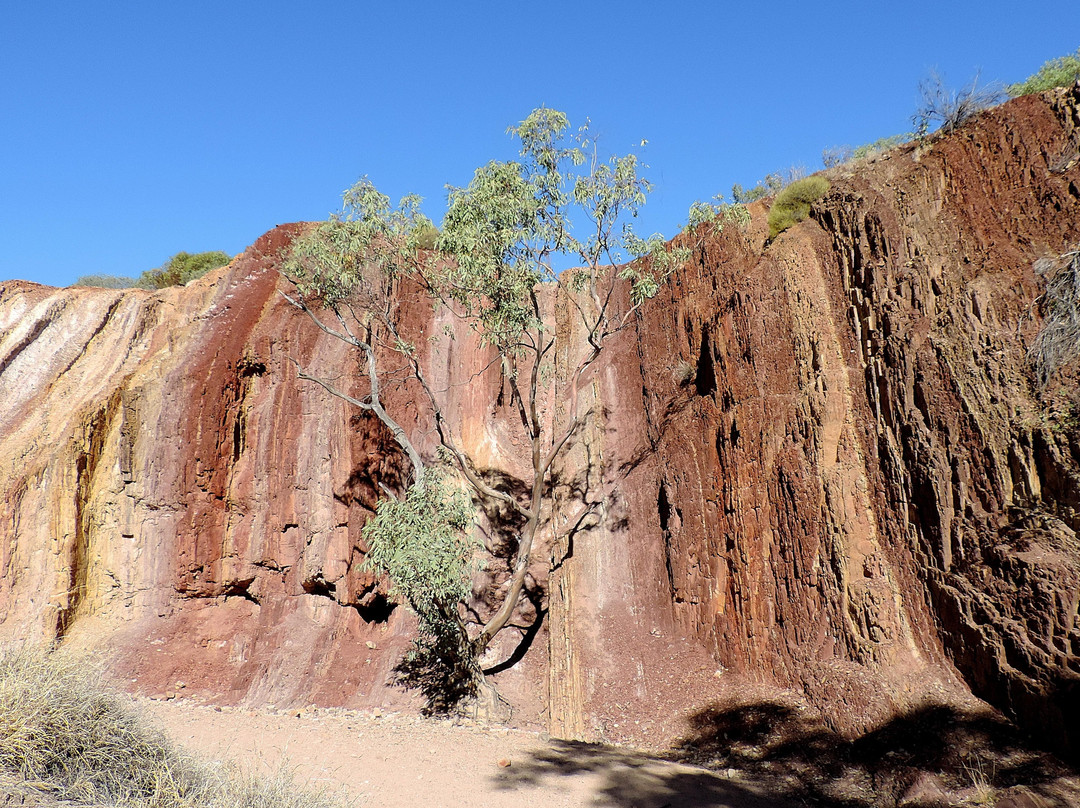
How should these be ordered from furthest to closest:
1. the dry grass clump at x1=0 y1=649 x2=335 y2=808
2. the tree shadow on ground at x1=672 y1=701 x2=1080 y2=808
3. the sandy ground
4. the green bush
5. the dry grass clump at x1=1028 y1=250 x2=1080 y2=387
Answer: the green bush
the dry grass clump at x1=1028 y1=250 x2=1080 y2=387
the sandy ground
the tree shadow on ground at x1=672 y1=701 x2=1080 y2=808
the dry grass clump at x1=0 y1=649 x2=335 y2=808

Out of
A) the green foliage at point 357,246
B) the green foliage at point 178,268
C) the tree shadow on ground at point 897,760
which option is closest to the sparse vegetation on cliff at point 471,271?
the green foliage at point 357,246

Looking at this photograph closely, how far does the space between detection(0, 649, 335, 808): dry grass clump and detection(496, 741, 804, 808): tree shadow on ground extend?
336 centimetres

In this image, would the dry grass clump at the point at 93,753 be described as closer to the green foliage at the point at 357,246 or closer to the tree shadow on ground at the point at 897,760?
the tree shadow on ground at the point at 897,760

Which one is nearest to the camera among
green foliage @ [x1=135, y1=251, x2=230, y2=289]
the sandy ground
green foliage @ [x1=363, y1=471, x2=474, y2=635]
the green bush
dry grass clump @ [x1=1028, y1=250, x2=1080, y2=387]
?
the sandy ground

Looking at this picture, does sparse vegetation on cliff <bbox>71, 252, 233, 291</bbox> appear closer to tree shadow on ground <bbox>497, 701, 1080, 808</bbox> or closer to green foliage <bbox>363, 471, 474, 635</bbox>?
green foliage <bbox>363, 471, 474, 635</bbox>

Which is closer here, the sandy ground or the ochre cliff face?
the sandy ground

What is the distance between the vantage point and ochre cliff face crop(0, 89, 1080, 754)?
8.89 m

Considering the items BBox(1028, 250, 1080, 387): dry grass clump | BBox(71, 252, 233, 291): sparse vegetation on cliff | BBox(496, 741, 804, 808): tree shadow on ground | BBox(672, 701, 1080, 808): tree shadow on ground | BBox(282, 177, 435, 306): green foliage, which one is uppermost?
BBox(71, 252, 233, 291): sparse vegetation on cliff

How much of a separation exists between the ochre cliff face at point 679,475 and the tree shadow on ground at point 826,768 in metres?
0.40

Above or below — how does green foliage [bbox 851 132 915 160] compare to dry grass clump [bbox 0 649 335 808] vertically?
above

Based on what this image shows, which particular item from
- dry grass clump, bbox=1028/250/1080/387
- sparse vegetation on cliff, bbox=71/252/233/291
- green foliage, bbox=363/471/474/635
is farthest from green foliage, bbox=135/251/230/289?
dry grass clump, bbox=1028/250/1080/387

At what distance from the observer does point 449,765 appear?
29.2 feet

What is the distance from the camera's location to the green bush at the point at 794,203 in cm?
1366

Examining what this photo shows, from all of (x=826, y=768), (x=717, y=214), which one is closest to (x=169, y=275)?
(x=717, y=214)
